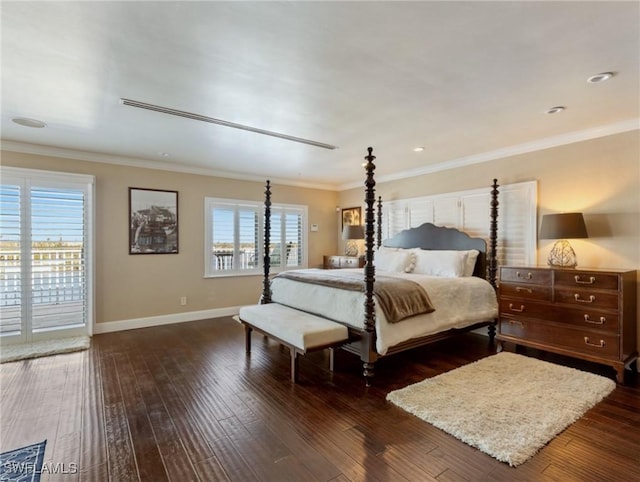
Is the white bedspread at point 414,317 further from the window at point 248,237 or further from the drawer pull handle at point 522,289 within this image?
the window at point 248,237

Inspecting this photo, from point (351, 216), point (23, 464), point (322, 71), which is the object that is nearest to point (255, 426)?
point (23, 464)

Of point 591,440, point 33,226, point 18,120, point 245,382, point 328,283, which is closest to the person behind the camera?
point 591,440

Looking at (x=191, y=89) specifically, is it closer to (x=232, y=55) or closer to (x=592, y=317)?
(x=232, y=55)

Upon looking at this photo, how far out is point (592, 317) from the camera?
320 centimetres

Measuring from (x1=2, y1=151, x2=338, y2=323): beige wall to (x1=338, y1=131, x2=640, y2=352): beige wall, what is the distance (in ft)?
14.4

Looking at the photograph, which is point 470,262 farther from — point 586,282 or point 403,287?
point 403,287

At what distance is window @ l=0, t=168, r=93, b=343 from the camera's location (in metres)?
4.08

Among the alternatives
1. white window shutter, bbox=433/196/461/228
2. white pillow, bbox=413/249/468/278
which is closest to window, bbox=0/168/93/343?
white pillow, bbox=413/249/468/278

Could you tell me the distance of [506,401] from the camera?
2.63 metres

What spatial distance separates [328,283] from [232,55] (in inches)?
92.7

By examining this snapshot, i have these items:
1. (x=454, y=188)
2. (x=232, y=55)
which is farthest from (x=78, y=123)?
(x=454, y=188)

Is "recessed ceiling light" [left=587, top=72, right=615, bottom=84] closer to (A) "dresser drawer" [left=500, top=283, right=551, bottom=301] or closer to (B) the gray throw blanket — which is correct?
(A) "dresser drawer" [left=500, top=283, right=551, bottom=301]

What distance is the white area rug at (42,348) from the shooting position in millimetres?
3711

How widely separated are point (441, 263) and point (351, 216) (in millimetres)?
2743
